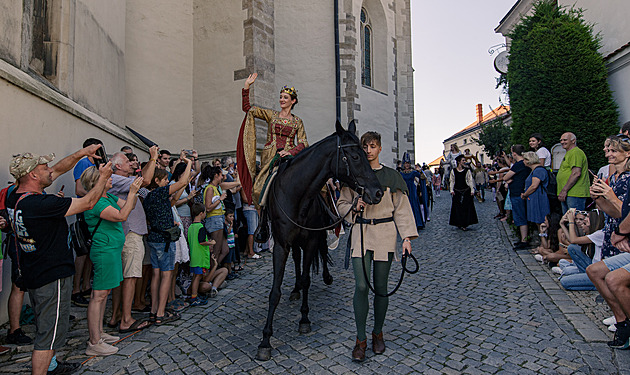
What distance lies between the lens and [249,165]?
16.0 ft

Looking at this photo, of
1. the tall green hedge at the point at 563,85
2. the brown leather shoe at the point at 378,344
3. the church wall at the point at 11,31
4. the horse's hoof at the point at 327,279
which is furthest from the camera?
the tall green hedge at the point at 563,85

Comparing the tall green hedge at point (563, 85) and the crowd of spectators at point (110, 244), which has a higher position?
the tall green hedge at point (563, 85)

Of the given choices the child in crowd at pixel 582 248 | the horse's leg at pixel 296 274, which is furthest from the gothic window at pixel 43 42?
the child in crowd at pixel 582 248

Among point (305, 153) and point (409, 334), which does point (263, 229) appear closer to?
point (305, 153)

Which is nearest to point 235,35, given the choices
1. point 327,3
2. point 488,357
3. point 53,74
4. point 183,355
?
point 327,3

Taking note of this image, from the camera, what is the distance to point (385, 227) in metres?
3.44

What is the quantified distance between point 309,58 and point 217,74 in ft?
12.4

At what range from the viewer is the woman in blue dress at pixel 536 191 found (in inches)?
281

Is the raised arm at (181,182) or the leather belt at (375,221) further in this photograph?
the raised arm at (181,182)

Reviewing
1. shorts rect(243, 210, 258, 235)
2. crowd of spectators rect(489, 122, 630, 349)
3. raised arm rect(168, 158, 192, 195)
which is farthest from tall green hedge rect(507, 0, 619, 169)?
raised arm rect(168, 158, 192, 195)

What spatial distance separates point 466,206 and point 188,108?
861 centimetres

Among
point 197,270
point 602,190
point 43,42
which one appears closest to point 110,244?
point 197,270

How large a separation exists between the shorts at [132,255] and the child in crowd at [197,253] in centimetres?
86

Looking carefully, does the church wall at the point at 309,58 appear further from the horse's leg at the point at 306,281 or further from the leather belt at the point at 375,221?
the leather belt at the point at 375,221
